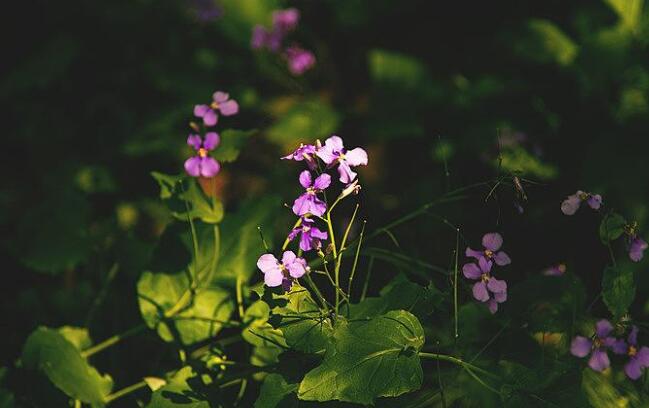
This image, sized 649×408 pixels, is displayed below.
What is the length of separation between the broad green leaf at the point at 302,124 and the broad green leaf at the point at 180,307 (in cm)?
173

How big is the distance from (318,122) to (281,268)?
227cm

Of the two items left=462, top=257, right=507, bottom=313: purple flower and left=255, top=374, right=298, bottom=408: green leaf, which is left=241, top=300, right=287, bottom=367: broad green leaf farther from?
left=462, top=257, right=507, bottom=313: purple flower

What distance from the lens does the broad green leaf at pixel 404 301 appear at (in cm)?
155

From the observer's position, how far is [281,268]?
142 cm

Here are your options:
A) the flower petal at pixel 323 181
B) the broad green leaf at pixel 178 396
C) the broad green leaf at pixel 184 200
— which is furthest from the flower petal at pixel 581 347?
the broad green leaf at pixel 184 200

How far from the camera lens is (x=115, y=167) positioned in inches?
138

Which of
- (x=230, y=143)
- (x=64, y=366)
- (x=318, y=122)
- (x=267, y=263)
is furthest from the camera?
(x=318, y=122)

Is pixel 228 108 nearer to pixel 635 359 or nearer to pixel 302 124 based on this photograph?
pixel 635 359

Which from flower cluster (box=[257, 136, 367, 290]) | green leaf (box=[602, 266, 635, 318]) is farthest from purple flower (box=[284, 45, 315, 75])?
green leaf (box=[602, 266, 635, 318])

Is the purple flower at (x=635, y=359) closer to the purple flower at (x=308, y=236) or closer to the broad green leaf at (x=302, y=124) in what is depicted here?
the purple flower at (x=308, y=236)

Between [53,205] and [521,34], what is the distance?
238cm

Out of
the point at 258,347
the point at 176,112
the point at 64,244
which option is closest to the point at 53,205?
the point at 64,244

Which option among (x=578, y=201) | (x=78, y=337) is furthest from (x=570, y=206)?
(x=78, y=337)

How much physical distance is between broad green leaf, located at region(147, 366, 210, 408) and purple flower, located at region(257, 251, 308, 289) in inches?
16.3
